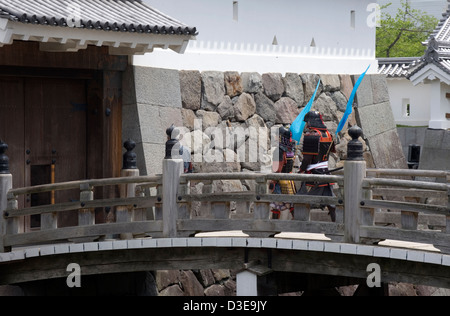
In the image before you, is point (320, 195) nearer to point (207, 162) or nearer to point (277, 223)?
point (277, 223)

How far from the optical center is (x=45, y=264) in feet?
39.8

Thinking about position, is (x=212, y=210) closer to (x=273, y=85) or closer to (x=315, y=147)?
(x=315, y=147)

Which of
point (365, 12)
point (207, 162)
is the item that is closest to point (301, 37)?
point (365, 12)

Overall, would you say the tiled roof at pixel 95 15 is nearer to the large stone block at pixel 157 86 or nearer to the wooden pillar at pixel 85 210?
the large stone block at pixel 157 86

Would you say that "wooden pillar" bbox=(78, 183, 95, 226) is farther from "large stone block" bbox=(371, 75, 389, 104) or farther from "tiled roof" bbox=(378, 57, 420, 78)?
"tiled roof" bbox=(378, 57, 420, 78)

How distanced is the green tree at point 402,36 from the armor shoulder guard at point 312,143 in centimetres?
2299

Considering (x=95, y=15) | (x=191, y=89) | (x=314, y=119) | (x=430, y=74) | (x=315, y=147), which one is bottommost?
(x=315, y=147)

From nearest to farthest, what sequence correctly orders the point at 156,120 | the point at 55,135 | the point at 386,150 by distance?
the point at 55,135, the point at 156,120, the point at 386,150

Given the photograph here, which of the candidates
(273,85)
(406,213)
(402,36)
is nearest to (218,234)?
(406,213)

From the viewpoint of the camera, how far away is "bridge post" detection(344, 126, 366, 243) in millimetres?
10992

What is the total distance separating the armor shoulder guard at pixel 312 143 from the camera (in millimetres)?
12281

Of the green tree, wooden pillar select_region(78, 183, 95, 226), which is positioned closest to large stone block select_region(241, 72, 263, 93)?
wooden pillar select_region(78, 183, 95, 226)

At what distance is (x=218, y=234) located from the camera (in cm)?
1207

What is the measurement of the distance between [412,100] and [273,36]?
28.8 feet
